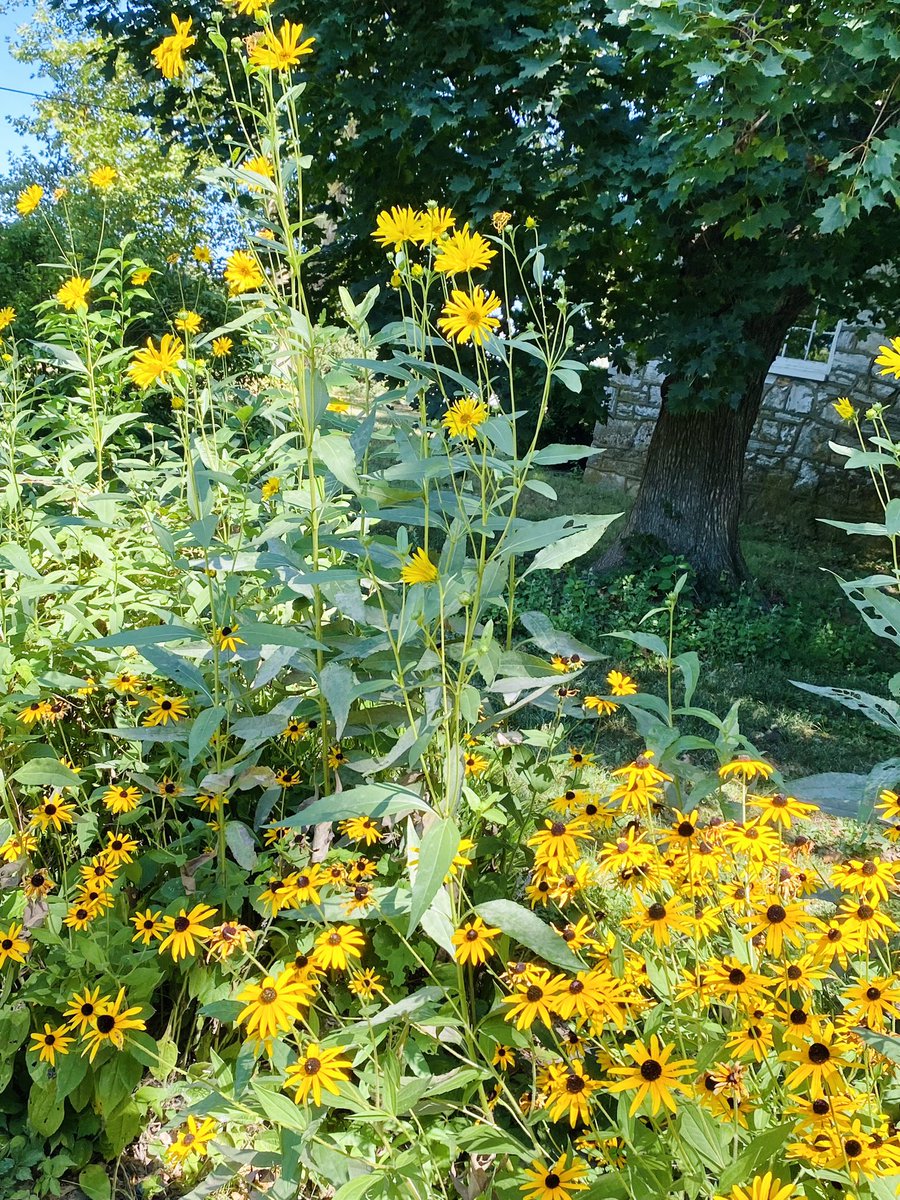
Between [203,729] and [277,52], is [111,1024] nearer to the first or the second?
[203,729]

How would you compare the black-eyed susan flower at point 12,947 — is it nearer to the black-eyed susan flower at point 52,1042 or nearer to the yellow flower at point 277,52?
the black-eyed susan flower at point 52,1042

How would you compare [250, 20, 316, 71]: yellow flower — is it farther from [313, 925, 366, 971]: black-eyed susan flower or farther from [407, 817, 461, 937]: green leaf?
[313, 925, 366, 971]: black-eyed susan flower

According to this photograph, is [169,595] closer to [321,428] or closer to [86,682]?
[86,682]

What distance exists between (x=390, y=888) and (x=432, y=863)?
315mm

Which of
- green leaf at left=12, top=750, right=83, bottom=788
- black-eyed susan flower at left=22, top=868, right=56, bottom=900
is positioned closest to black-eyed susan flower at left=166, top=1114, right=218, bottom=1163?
black-eyed susan flower at left=22, top=868, right=56, bottom=900

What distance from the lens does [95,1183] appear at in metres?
1.54

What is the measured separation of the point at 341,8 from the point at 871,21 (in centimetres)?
237

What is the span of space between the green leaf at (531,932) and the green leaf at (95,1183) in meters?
0.89

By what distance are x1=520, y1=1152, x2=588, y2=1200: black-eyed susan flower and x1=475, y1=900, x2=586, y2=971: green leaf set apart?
0.75 feet

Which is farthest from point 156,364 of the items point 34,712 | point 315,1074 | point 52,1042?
point 315,1074

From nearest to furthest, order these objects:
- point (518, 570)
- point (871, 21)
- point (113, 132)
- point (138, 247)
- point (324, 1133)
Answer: point (324, 1133) < point (871, 21) < point (518, 570) < point (138, 247) < point (113, 132)

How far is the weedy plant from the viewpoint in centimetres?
111

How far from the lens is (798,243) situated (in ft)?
13.6

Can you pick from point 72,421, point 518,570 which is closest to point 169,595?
point 72,421
